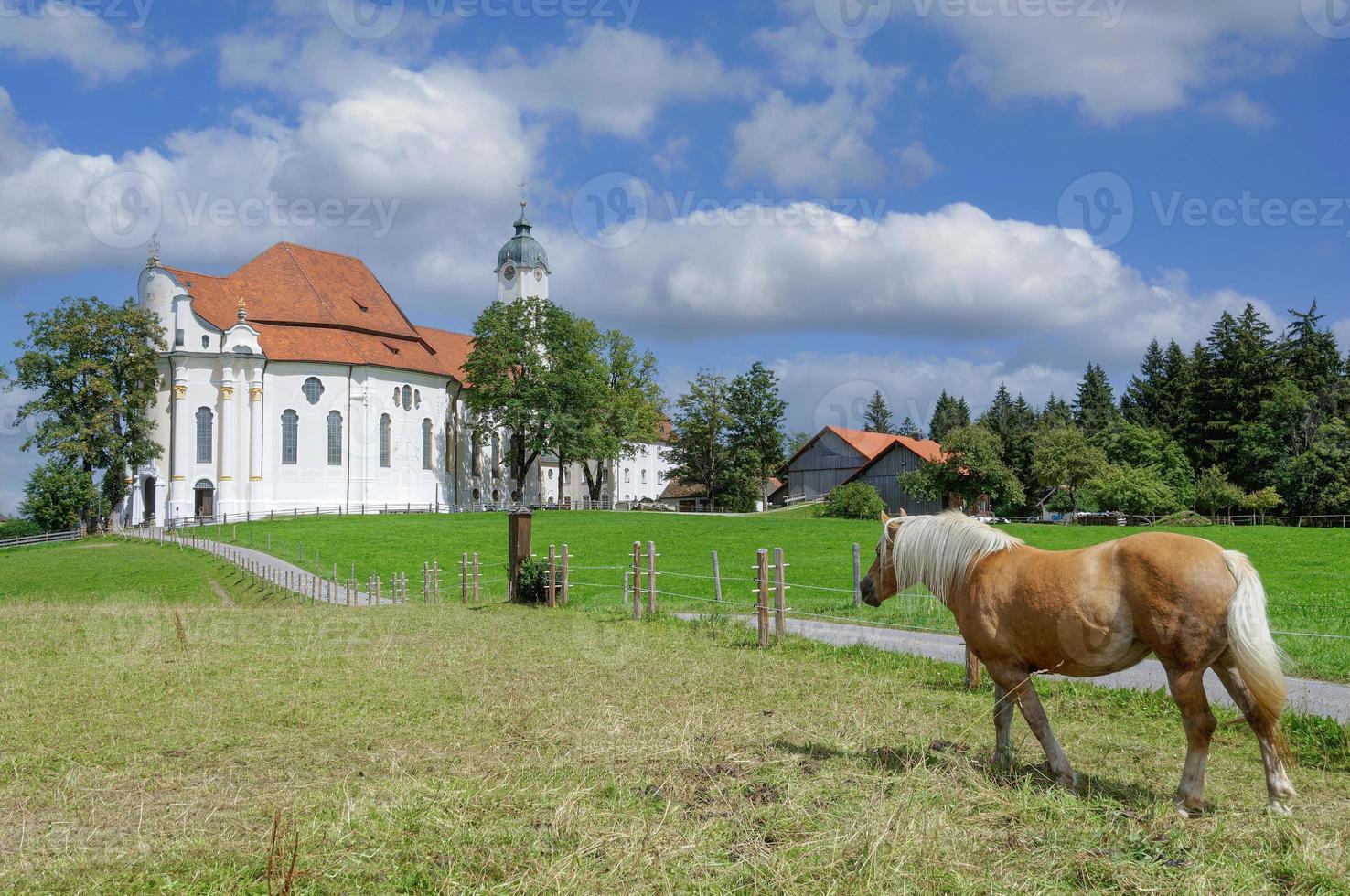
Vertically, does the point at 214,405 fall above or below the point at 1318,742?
above

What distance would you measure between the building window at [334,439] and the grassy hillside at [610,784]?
4817 cm

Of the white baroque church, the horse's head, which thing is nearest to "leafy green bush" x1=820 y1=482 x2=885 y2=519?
the white baroque church

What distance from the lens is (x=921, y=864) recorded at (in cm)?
414

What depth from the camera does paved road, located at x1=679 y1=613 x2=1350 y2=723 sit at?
8.20 meters

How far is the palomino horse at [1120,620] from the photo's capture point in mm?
5000

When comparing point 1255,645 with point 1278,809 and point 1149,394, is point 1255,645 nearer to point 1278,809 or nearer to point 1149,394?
point 1278,809

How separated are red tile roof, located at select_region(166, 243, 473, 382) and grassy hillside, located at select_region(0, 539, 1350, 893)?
50.3 m

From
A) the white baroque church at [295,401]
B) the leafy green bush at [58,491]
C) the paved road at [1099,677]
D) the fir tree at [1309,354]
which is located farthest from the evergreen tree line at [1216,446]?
the leafy green bush at [58,491]

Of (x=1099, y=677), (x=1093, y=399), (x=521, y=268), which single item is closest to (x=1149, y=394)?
(x=1093, y=399)

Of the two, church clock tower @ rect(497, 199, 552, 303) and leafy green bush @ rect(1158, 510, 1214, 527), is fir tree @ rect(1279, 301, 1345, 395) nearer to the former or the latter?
leafy green bush @ rect(1158, 510, 1214, 527)

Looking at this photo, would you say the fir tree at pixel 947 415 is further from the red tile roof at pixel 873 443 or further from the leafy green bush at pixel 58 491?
the leafy green bush at pixel 58 491

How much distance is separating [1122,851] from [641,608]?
13.3 m

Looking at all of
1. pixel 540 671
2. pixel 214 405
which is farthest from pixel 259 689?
pixel 214 405

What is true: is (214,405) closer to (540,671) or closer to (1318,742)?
(540,671)
